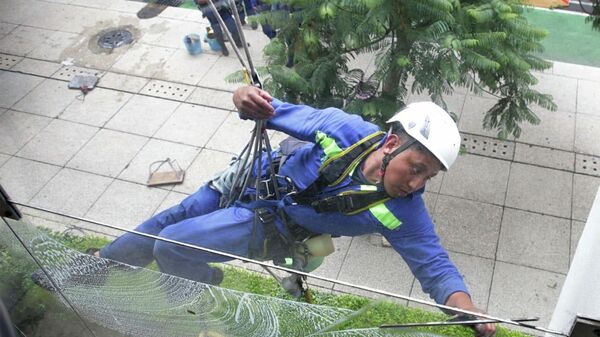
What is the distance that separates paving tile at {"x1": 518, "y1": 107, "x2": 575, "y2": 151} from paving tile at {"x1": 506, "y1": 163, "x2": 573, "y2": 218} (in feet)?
Result: 1.13

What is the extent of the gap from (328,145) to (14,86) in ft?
14.2

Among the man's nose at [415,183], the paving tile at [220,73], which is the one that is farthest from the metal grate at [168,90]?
the man's nose at [415,183]

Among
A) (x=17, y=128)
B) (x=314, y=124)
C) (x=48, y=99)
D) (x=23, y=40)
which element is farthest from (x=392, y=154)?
(x=23, y=40)

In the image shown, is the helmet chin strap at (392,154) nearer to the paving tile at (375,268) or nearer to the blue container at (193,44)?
the paving tile at (375,268)

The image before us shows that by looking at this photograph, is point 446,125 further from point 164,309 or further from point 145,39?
point 145,39

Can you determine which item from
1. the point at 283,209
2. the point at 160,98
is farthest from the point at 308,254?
the point at 160,98

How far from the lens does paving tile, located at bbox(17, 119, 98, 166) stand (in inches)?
179

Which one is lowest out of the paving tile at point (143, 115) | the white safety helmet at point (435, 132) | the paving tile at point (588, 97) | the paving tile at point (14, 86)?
the paving tile at point (588, 97)

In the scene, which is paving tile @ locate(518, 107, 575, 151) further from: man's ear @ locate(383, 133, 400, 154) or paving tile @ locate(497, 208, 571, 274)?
man's ear @ locate(383, 133, 400, 154)

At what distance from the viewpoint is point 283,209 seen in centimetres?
224

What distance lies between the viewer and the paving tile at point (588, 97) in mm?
4906

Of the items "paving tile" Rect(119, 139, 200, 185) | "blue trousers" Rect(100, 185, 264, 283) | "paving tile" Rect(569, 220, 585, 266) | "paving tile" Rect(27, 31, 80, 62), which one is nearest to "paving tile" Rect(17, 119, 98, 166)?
"paving tile" Rect(119, 139, 200, 185)

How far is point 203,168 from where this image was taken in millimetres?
4387

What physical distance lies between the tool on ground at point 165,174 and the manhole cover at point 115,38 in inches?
88.2
